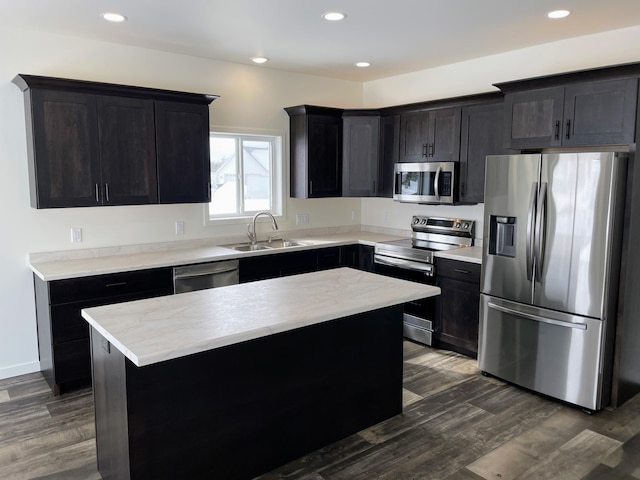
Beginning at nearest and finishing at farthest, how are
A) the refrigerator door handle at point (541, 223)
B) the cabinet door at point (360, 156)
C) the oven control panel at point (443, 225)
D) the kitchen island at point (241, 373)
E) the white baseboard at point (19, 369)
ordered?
the kitchen island at point (241, 373) < the refrigerator door handle at point (541, 223) < the white baseboard at point (19, 369) < the oven control panel at point (443, 225) < the cabinet door at point (360, 156)

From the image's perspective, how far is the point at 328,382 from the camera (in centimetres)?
283

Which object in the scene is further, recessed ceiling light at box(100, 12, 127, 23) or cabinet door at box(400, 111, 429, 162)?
cabinet door at box(400, 111, 429, 162)

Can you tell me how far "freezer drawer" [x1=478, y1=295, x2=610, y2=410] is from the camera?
3.28 metres

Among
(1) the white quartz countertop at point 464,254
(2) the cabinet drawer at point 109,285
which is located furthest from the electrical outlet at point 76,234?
(1) the white quartz countertop at point 464,254

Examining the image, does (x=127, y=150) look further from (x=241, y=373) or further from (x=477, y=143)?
(x=477, y=143)

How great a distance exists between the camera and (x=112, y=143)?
12.6 ft

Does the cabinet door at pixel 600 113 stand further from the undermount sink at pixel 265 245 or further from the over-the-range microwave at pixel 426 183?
the undermount sink at pixel 265 245

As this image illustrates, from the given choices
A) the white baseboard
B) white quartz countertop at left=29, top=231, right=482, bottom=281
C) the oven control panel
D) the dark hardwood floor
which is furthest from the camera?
the oven control panel

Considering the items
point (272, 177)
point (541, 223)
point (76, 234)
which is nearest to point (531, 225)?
point (541, 223)

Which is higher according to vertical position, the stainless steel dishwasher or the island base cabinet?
the stainless steel dishwasher

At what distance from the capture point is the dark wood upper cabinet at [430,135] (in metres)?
4.54

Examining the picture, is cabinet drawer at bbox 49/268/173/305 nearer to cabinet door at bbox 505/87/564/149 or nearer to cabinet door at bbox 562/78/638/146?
cabinet door at bbox 505/87/564/149

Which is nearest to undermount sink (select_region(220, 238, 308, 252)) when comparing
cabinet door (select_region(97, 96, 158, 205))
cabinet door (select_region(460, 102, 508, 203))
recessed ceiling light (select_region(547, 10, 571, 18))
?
cabinet door (select_region(97, 96, 158, 205))

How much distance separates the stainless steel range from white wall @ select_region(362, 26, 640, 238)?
12 cm
